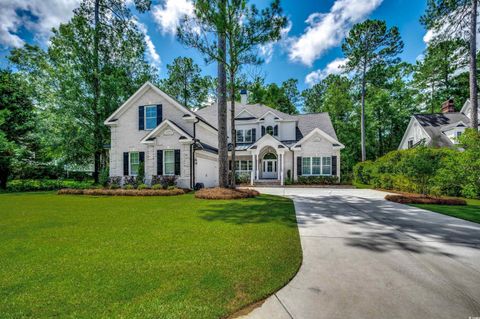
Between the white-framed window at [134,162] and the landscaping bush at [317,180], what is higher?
the white-framed window at [134,162]

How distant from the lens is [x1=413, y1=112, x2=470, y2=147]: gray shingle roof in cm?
2097

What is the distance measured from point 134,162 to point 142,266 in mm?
14667

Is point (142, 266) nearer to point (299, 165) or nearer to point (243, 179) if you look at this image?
point (243, 179)

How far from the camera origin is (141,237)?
4574 mm

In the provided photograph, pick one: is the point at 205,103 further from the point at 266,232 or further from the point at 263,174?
the point at 266,232

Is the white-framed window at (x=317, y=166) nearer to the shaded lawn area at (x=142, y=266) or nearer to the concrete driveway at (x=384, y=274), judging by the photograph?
the concrete driveway at (x=384, y=274)

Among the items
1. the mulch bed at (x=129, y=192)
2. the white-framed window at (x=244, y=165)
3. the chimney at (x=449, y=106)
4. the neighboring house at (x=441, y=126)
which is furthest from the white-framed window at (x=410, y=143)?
the mulch bed at (x=129, y=192)

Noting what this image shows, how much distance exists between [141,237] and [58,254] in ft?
4.48

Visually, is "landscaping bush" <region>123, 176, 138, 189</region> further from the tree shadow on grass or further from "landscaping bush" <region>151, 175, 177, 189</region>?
the tree shadow on grass

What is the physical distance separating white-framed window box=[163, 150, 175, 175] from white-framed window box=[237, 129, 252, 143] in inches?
360

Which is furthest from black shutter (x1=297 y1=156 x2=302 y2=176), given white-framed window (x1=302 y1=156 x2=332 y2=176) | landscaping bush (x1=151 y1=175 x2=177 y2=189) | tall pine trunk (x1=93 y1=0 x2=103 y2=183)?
tall pine trunk (x1=93 y1=0 x2=103 y2=183)

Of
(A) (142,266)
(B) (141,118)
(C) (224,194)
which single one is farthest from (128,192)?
(A) (142,266)

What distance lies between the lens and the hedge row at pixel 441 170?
7.43 metres

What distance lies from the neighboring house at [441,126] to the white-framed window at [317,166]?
948 cm
